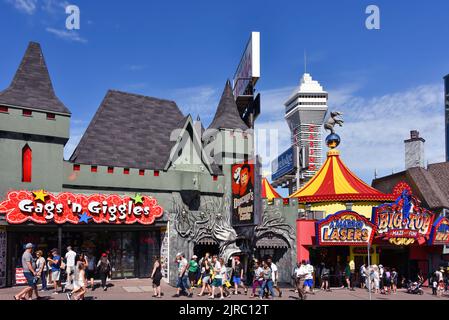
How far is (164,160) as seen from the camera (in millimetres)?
27031

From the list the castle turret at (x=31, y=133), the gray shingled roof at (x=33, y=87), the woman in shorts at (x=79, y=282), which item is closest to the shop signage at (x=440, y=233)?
the castle turret at (x=31, y=133)

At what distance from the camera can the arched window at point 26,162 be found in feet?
72.7

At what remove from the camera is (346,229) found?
28547 mm

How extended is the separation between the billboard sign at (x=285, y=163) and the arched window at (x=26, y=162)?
4156 centimetres

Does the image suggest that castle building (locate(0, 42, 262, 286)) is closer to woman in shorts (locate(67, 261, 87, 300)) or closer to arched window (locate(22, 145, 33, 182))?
arched window (locate(22, 145, 33, 182))

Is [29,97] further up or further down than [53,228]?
further up

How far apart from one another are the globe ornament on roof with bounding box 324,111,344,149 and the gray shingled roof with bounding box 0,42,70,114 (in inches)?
855

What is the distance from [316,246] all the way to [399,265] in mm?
7034

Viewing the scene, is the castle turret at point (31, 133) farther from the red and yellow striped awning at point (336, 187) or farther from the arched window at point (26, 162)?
the red and yellow striped awning at point (336, 187)

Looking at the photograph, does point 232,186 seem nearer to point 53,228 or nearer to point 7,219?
point 53,228

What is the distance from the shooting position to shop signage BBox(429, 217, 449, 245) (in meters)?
30.4

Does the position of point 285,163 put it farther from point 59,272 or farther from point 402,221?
point 59,272

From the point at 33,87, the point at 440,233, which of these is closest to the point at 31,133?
the point at 33,87
